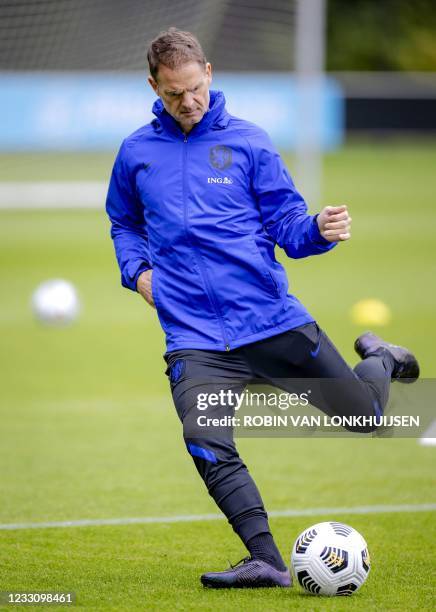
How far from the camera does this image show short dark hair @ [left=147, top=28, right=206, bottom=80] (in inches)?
201

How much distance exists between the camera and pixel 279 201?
523 centimetres

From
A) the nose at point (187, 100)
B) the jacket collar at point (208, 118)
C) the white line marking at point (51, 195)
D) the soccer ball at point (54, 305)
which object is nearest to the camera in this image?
the nose at point (187, 100)

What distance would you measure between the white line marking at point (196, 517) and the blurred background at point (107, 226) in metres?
0.14

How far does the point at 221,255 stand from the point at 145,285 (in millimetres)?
412

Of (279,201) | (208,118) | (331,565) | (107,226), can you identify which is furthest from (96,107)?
(331,565)

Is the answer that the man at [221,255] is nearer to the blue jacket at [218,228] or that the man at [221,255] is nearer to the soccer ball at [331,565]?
the blue jacket at [218,228]

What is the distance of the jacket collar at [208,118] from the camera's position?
525 cm

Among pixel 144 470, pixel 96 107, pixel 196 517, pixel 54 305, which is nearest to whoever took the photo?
pixel 196 517

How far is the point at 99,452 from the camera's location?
8.29m

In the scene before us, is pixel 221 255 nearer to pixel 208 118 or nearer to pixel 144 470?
pixel 208 118

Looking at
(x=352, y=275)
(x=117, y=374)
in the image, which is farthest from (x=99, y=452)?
(x=352, y=275)

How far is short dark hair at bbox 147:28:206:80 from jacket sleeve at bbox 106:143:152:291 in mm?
444

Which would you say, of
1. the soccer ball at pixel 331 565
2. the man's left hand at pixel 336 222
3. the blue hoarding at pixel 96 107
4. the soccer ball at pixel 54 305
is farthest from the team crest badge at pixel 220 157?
the blue hoarding at pixel 96 107

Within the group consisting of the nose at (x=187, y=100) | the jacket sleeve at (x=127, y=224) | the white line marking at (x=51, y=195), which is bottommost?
the white line marking at (x=51, y=195)
